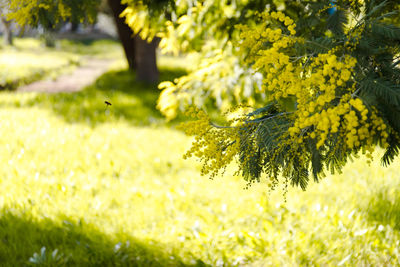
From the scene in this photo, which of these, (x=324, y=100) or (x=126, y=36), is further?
(x=126, y=36)

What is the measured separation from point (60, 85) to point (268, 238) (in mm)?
11595

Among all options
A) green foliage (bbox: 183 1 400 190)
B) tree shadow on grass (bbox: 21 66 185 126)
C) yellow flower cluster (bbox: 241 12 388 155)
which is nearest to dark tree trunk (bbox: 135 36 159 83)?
tree shadow on grass (bbox: 21 66 185 126)

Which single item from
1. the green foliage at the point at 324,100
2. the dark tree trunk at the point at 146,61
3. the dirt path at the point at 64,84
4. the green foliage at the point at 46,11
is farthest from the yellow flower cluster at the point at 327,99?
the dirt path at the point at 64,84

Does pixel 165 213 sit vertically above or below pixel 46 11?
below

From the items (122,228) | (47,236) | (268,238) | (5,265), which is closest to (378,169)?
(268,238)

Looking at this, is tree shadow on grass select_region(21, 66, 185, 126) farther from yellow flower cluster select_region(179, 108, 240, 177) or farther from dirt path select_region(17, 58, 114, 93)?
yellow flower cluster select_region(179, 108, 240, 177)

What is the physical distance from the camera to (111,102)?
8.37 meters

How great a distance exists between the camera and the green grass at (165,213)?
319cm

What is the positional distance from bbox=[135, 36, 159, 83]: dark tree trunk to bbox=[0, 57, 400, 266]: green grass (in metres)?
4.37

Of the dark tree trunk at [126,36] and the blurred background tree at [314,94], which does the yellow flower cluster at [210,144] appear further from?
the dark tree trunk at [126,36]

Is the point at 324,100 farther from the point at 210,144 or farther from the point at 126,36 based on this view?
the point at 126,36

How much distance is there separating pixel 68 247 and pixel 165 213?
1080 mm

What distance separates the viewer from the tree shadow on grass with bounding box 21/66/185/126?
7.43 meters

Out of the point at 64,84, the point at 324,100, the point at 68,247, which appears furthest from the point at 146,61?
the point at 324,100
